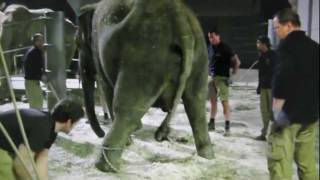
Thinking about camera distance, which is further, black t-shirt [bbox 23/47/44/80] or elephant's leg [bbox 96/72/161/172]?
black t-shirt [bbox 23/47/44/80]

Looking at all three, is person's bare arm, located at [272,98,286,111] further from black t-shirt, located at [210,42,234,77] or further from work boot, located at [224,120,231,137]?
work boot, located at [224,120,231,137]

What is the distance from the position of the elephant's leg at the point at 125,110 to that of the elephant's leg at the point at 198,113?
391 mm

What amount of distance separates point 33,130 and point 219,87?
350 cm

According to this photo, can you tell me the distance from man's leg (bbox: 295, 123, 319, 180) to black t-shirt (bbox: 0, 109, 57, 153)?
4.80ft

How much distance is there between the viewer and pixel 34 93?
7.20m

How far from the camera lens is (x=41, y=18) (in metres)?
7.81

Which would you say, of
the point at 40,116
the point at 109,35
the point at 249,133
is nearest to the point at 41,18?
the point at 249,133

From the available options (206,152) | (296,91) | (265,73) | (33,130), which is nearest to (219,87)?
(265,73)

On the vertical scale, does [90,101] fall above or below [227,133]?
above

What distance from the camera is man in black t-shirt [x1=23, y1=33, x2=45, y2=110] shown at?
713cm

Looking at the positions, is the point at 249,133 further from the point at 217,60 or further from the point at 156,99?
the point at 156,99

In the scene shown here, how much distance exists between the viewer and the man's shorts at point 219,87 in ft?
22.1

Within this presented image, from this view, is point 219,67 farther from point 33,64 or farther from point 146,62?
point 146,62

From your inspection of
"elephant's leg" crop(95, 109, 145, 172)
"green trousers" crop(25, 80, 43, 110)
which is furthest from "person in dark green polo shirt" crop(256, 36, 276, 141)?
"green trousers" crop(25, 80, 43, 110)
